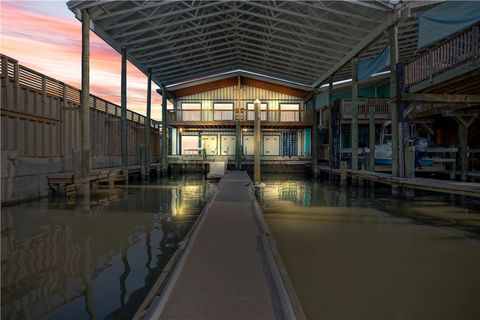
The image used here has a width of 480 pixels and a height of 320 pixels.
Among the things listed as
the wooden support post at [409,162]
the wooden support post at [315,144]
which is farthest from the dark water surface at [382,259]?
the wooden support post at [315,144]

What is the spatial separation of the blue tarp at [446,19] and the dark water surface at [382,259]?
5.51 metres

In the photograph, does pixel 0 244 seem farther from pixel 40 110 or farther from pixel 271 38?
pixel 271 38

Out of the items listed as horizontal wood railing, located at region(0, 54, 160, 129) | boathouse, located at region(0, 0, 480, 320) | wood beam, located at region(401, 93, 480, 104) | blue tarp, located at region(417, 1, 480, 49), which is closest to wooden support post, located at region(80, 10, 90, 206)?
boathouse, located at region(0, 0, 480, 320)

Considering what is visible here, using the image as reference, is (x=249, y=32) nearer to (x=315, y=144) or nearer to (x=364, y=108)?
(x=364, y=108)

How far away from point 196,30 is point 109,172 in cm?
942

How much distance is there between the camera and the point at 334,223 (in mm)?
9289

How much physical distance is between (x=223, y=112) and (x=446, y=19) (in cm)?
2160

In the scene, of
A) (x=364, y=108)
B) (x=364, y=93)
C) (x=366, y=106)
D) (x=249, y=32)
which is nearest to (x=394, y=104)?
(x=249, y=32)

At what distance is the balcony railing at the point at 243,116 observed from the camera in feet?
98.8

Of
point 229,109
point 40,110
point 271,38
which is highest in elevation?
point 271,38

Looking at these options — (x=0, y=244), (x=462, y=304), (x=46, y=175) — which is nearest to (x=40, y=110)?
(x=46, y=175)

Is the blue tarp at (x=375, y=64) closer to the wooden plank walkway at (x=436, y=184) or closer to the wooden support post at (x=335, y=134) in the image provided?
the wooden support post at (x=335, y=134)

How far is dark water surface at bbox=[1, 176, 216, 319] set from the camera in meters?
4.36

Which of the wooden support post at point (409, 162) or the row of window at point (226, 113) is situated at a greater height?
the row of window at point (226, 113)
